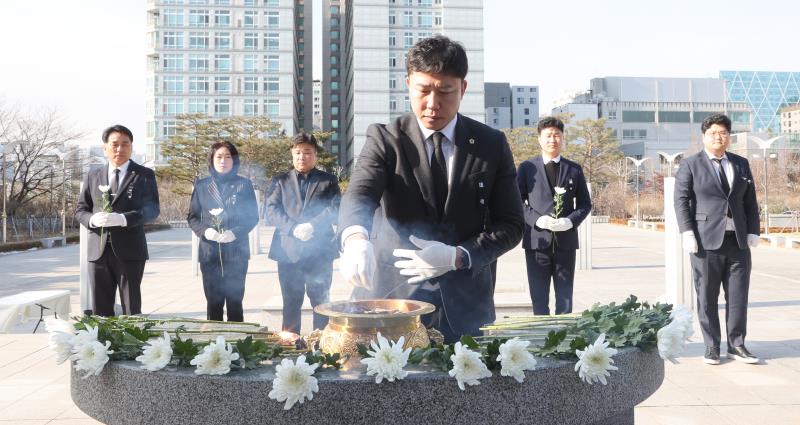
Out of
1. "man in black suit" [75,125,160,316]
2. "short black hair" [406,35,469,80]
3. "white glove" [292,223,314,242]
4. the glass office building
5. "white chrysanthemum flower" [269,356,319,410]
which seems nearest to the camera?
"white chrysanthemum flower" [269,356,319,410]

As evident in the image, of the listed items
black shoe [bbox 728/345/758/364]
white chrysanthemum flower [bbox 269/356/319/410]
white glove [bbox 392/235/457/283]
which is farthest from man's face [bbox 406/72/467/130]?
black shoe [bbox 728/345/758/364]

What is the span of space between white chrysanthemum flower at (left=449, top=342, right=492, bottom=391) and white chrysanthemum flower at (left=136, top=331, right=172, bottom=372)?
2.78ft

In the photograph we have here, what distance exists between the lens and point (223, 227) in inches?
201

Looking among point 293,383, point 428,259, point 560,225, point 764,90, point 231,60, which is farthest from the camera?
point 764,90

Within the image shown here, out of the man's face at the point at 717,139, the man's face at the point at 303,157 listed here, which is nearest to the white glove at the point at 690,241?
the man's face at the point at 717,139

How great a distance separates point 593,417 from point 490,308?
55 cm

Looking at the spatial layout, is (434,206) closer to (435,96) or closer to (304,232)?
(435,96)

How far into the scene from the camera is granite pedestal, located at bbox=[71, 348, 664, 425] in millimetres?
1673

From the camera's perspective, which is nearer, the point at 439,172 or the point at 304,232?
the point at 439,172

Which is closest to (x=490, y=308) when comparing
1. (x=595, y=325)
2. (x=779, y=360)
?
(x=595, y=325)

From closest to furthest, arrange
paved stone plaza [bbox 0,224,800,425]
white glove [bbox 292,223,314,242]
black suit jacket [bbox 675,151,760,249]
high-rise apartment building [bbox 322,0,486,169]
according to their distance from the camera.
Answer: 1. paved stone plaza [bbox 0,224,800,425]
2. black suit jacket [bbox 675,151,760,249]
3. white glove [bbox 292,223,314,242]
4. high-rise apartment building [bbox 322,0,486,169]

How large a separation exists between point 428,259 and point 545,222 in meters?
3.28

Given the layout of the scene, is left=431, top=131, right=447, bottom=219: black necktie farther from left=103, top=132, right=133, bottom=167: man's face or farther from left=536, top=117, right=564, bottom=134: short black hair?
left=103, top=132, right=133, bottom=167: man's face

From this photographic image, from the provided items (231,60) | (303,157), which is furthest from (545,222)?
(231,60)
